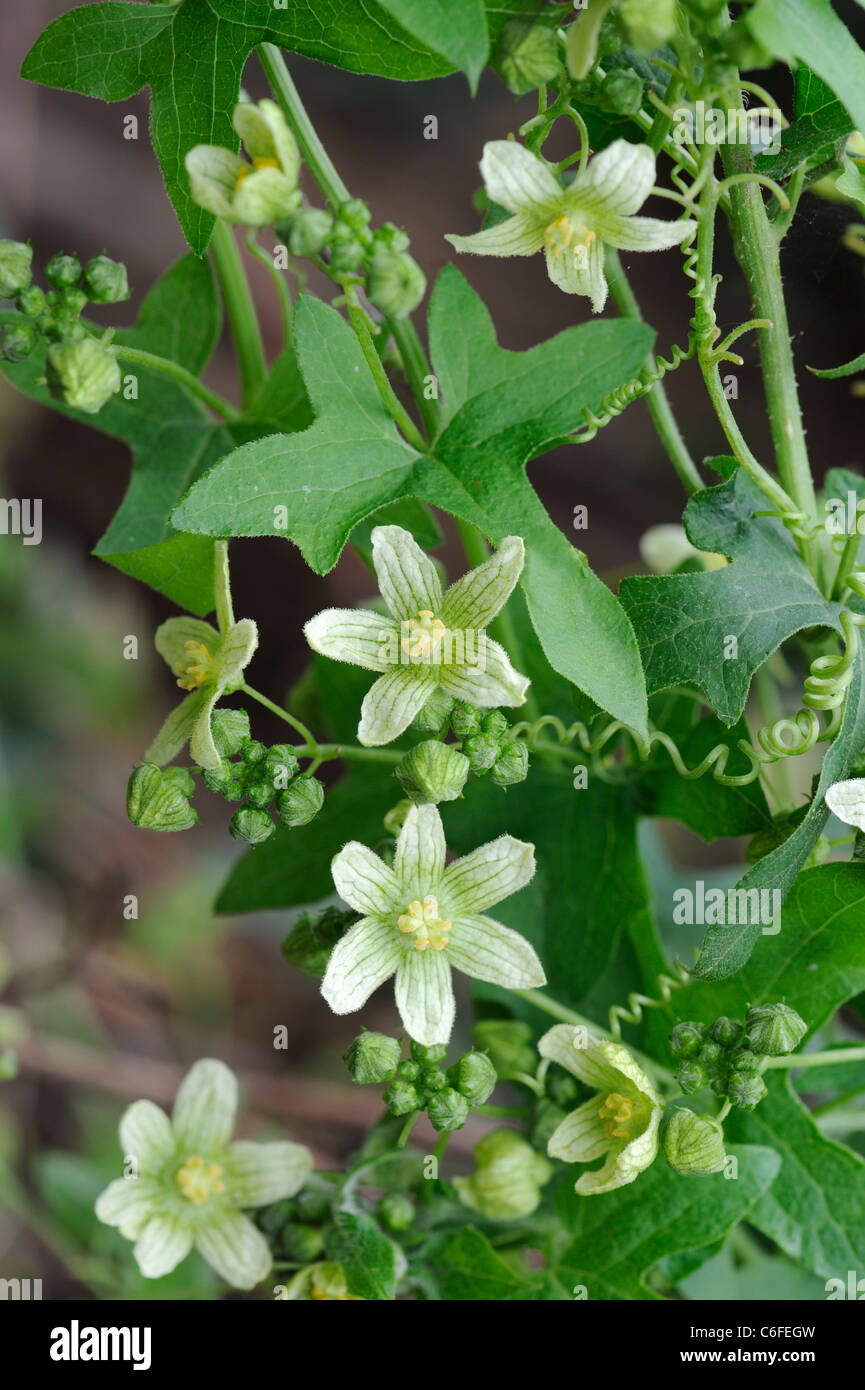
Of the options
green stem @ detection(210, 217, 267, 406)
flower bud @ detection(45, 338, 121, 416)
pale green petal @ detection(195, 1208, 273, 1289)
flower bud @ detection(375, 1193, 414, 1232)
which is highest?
green stem @ detection(210, 217, 267, 406)

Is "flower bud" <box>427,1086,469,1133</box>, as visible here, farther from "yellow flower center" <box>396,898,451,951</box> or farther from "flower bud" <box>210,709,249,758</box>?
"flower bud" <box>210,709,249,758</box>

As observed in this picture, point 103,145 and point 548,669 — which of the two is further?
point 103,145

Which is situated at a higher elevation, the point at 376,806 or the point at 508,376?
the point at 508,376

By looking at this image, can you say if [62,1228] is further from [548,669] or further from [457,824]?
[548,669]

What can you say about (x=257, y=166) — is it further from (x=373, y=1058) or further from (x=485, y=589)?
(x=373, y=1058)

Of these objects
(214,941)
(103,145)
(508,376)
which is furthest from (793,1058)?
(103,145)

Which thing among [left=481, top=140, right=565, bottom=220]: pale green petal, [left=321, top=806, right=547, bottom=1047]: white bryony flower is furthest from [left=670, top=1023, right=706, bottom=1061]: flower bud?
[left=481, top=140, right=565, bottom=220]: pale green petal

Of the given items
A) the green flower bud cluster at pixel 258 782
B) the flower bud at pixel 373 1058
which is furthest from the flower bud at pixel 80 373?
the flower bud at pixel 373 1058

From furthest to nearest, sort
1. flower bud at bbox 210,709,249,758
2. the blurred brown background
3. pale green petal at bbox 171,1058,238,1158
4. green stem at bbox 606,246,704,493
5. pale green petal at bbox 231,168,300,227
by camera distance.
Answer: the blurred brown background < pale green petal at bbox 171,1058,238,1158 < green stem at bbox 606,246,704,493 < flower bud at bbox 210,709,249,758 < pale green petal at bbox 231,168,300,227
